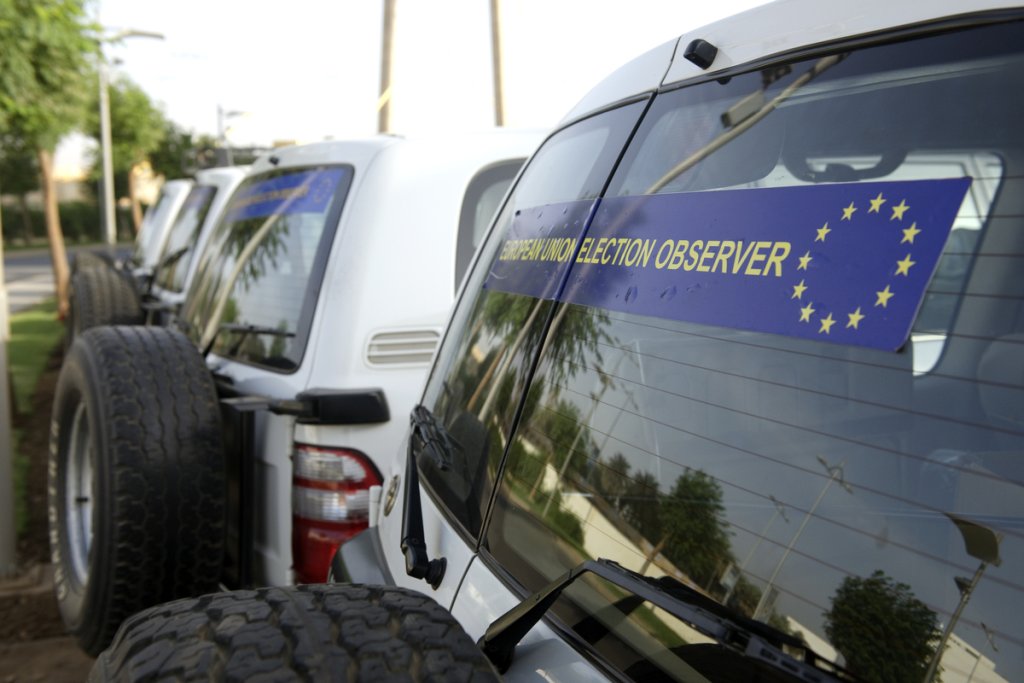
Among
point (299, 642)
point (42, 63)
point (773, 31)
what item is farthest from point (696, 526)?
point (42, 63)

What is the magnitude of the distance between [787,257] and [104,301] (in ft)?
25.1

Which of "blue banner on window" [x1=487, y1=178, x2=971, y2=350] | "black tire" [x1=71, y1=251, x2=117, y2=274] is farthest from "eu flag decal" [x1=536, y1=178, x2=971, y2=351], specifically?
"black tire" [x1=71, y1=251, x2=117, y2=274]

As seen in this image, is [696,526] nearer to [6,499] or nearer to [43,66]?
[6,499]

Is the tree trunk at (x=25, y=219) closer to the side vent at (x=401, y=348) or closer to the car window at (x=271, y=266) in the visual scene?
the car window at (x=271, y=266)

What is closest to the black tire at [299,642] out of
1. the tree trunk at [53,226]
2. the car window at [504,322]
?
the car window at [504,322]

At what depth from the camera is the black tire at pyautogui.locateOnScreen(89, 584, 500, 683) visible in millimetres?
1283

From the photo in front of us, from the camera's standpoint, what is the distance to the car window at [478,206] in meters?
3.52

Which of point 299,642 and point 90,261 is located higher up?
point 299,642

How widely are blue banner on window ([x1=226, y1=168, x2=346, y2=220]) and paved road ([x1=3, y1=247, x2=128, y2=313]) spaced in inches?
782

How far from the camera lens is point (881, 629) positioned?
1.04 meters

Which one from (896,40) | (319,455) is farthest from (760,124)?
(319,455)

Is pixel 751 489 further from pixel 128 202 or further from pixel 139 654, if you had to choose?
pixel 128 202

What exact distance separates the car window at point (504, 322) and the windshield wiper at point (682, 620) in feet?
1.11

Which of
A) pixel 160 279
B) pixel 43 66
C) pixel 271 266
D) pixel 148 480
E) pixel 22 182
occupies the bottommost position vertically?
pixel 22 182
